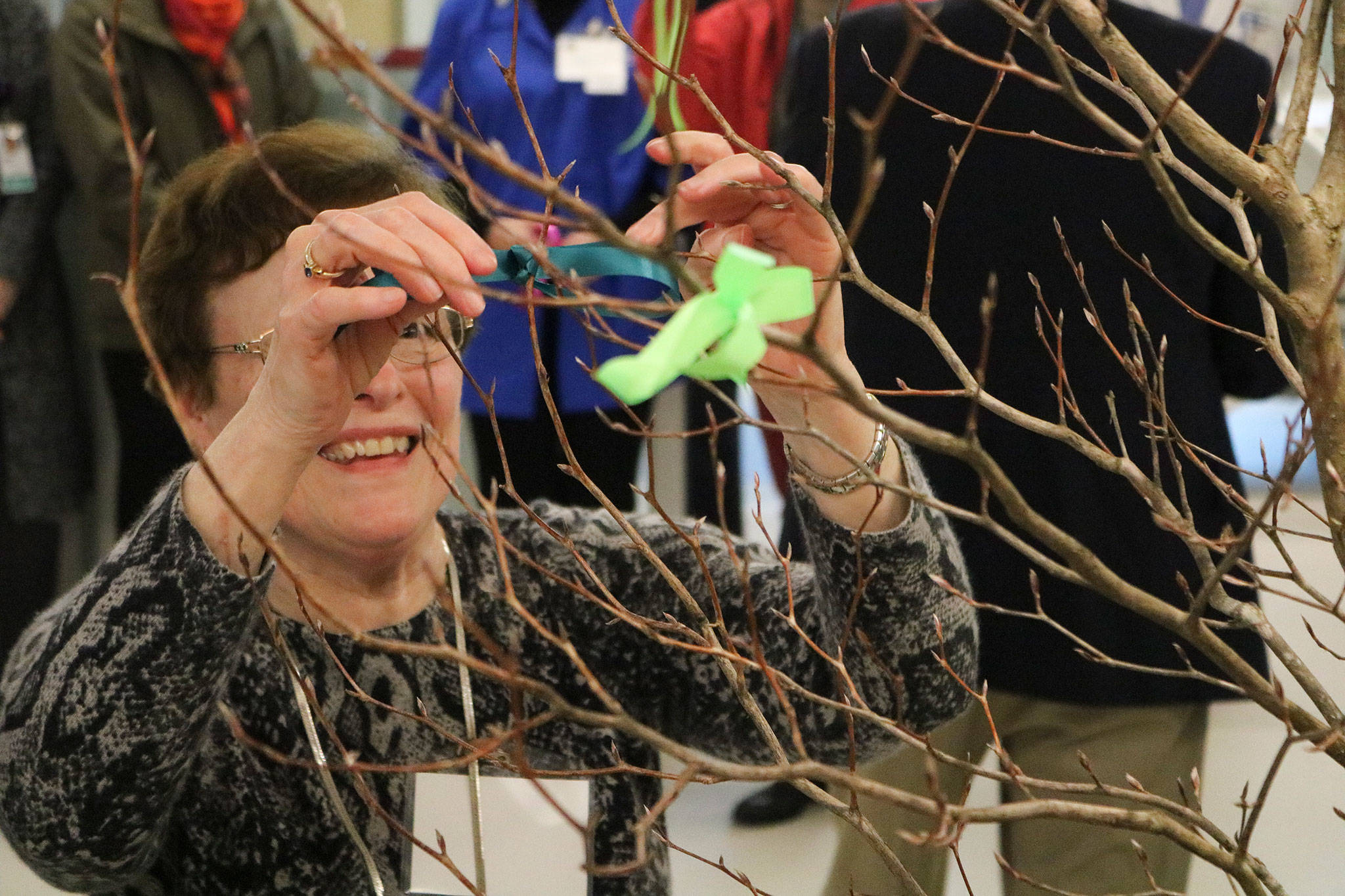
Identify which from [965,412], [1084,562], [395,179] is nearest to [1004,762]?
[1084,562]

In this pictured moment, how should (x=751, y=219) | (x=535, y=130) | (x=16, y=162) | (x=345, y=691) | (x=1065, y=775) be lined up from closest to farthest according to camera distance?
(x=751, y=219), (x=345, y=691), (x=1065, y=775), (x=535, y=130), (x=16, y=162)

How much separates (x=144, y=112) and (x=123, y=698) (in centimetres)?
204

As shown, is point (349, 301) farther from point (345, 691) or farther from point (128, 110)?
Result: point (128, 110)

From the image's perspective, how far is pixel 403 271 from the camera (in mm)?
674

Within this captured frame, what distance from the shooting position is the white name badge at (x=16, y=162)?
271 cm

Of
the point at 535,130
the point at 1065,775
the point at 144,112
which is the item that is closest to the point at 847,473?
the point at 1065,775

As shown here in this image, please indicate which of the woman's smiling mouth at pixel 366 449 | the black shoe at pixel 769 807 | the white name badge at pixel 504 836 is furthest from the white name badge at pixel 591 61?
the woman's smiling mouth at pixel 366 449

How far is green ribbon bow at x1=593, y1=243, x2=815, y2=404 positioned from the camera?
40 cm

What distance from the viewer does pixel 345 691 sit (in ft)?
3.46

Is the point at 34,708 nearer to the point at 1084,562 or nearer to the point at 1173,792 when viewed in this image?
the point at 1084,562

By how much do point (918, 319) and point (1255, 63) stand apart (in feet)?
3.08

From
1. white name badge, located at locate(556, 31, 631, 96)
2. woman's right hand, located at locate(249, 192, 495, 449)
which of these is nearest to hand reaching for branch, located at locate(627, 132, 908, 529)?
woman's right hand, located at locate(249, 192, 495, 449)

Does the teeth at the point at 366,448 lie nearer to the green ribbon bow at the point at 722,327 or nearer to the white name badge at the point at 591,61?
the green ribbon bow at the point at 722,327

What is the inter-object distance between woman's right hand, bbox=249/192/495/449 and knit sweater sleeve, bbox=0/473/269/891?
0.40 feet
